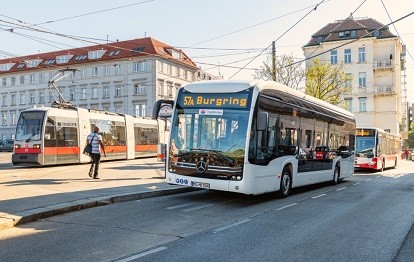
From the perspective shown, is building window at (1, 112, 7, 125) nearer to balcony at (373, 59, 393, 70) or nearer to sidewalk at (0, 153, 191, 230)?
balcony at (373, 59, 393, 70)

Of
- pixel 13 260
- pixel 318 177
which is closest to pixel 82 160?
pixel 318 177

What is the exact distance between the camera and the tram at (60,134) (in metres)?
20.9

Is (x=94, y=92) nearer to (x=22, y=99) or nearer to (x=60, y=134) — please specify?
(x=22, y=99)

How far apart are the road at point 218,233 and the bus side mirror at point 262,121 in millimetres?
1887

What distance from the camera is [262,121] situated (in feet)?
33.7

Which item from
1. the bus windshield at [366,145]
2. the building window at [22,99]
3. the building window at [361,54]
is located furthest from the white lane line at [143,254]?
the building window at [22,99]

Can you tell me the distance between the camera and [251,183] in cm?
A: 1023

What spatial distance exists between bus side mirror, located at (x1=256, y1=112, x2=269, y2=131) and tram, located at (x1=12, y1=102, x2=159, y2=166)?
13860mm

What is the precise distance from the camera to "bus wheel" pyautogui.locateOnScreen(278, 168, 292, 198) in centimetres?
1199

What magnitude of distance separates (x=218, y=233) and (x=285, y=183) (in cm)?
535

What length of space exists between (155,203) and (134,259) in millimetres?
5067

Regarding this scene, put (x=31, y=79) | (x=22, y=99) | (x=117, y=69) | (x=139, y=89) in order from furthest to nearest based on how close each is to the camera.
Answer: (x=22, y=99), (x=31, y=79), (x=117, y=69), (x=139, y=89)

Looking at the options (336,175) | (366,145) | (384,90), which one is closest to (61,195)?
(336,175)

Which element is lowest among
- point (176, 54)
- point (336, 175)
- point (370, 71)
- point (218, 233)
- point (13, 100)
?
point (218, 233)
